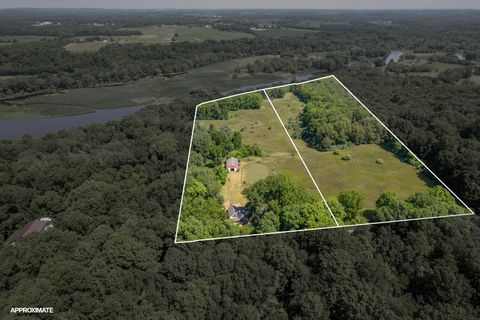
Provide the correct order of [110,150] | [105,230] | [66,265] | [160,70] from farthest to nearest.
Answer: [160,70], [110,150], [105,230], [66,265]

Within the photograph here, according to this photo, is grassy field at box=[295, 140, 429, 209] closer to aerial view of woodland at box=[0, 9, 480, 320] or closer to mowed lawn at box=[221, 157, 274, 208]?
aerial view of woodland at box=[0, 9, 480, 320]

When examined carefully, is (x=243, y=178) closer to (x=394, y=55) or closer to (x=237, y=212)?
(x=237, y=212)

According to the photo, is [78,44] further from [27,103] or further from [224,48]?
[27,103]

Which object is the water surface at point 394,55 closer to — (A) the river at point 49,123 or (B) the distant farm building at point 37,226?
(A) the river at point 49,123

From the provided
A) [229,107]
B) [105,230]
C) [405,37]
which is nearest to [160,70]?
[105,230]

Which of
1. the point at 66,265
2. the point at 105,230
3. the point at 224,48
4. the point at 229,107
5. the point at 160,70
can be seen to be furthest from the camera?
the point at 224,48

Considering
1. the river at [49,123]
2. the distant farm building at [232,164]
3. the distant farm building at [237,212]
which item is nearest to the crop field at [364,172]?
the distant farm building at [232,164]
